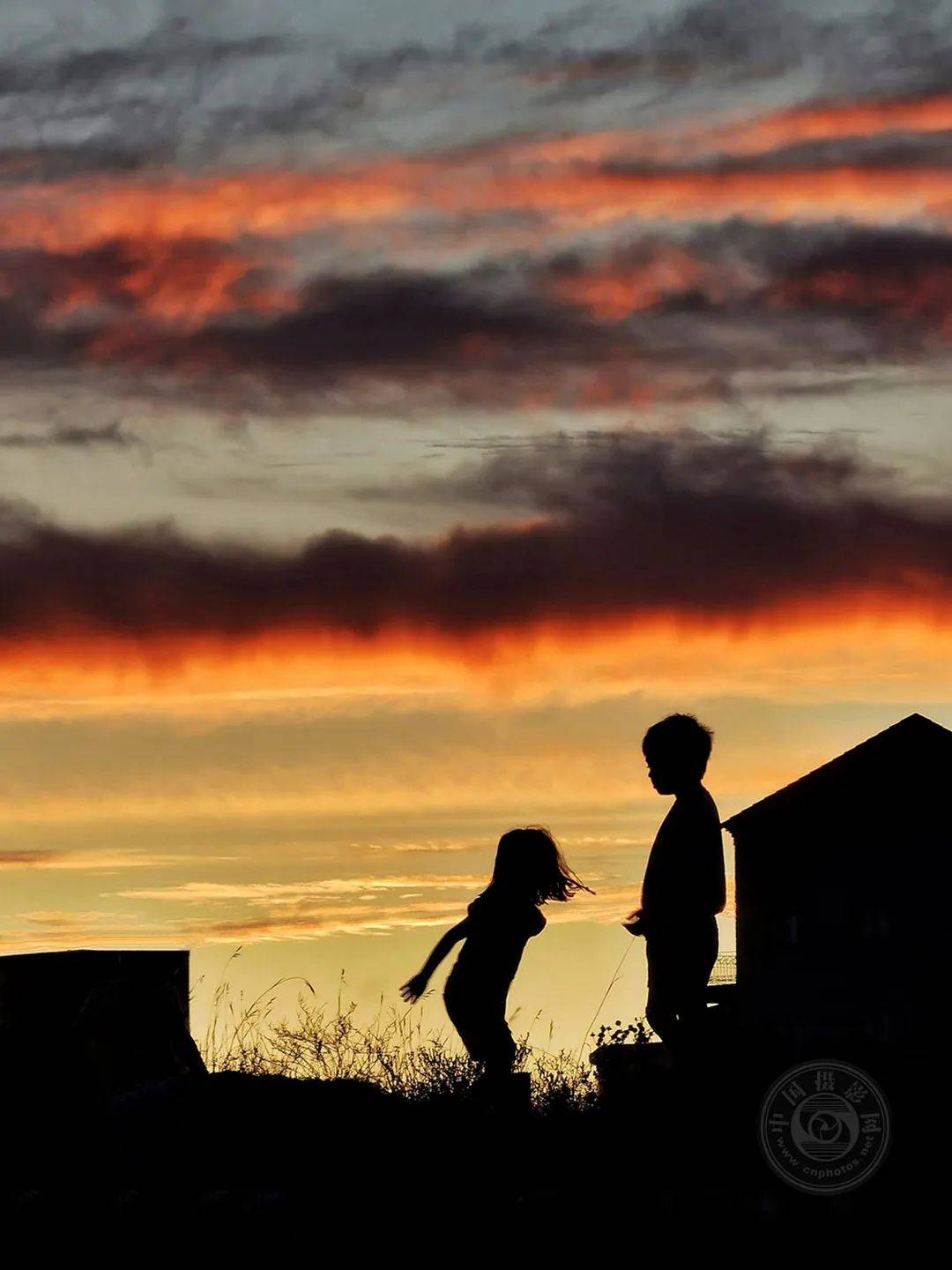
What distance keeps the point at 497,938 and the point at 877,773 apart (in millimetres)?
31036

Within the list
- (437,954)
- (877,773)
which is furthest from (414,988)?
(877,773)

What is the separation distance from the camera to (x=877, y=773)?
1545 inches

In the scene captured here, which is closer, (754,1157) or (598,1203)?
(598,1203)

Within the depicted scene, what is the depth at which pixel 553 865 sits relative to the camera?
9297 mm

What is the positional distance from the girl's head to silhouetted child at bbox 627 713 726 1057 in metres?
0.68

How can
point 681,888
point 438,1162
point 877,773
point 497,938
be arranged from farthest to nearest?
point 877,773, point 497,938, point 681,888, point 438,1162

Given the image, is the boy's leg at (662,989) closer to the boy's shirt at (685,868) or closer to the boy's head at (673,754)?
the boy's shirt at (685,868)

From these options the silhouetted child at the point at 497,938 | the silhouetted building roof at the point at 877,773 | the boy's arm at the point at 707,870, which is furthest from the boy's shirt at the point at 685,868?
the silhouetted building roof at the point at 877,773

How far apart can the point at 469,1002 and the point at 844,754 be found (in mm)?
31448

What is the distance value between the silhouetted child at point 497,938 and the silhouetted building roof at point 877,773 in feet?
99.9

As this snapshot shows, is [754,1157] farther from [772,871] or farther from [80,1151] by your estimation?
[772,871]

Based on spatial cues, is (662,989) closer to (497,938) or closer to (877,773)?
(497,938)

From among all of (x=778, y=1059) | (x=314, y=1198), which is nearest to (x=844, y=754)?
(x=778, y=1059)

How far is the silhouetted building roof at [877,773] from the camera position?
38938mm
